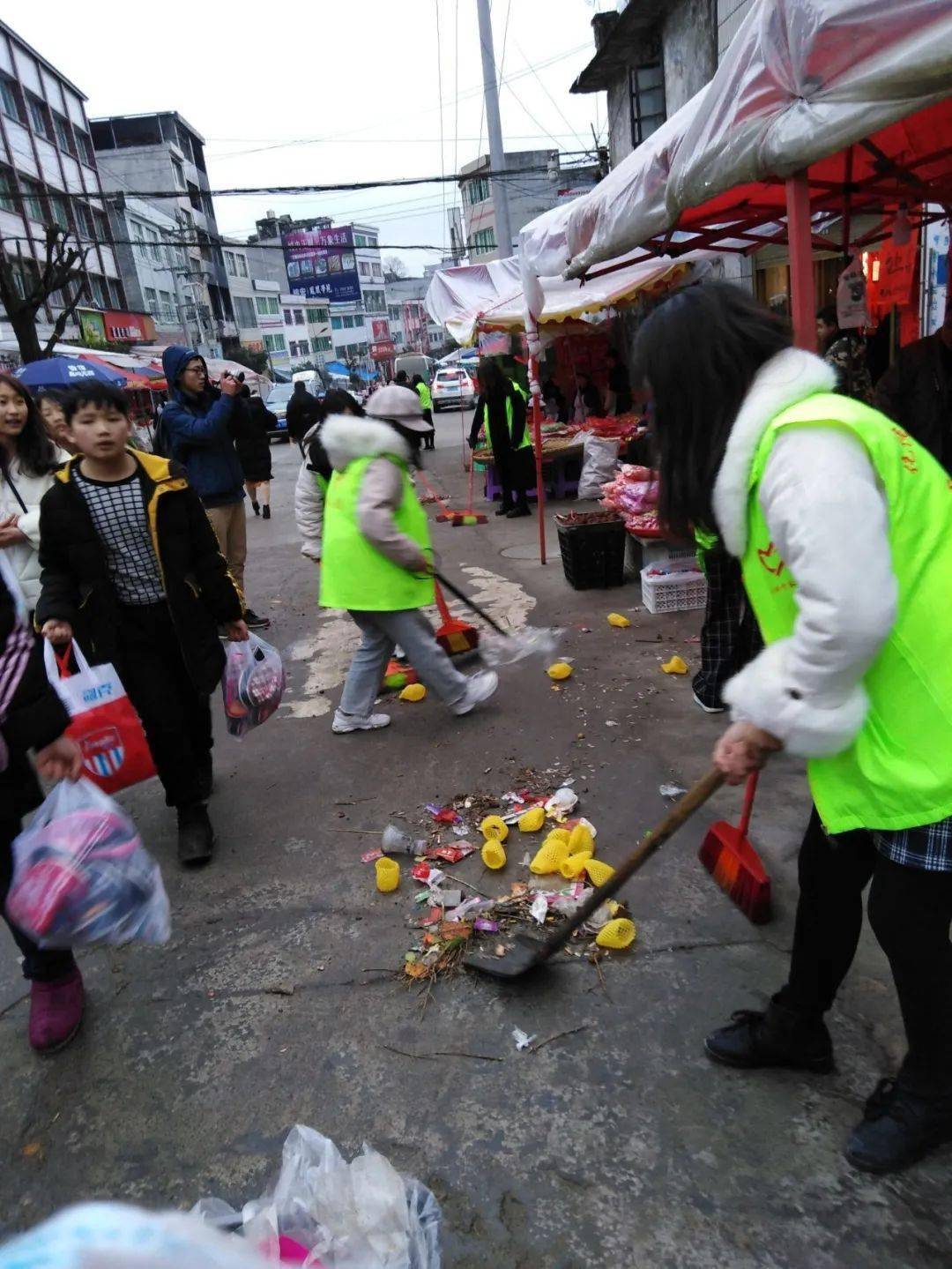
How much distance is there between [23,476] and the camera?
370cm

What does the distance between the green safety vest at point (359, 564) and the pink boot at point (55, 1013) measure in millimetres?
2144

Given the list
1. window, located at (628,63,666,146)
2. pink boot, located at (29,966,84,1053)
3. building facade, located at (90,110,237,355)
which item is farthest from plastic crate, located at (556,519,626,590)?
building facade, located at (90,110,237,355)

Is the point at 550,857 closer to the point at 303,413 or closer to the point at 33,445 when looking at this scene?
the point at 33,445

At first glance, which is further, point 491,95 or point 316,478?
point 491,95

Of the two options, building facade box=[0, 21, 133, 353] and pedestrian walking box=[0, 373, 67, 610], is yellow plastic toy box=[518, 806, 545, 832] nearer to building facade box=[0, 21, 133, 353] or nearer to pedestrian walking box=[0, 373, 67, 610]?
pedestrian walking box=[0, 373, 67, 610]

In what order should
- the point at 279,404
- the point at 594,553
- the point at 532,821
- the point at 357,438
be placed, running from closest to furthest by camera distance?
the point at 532,821 → the point at 357,438 → the point at 594,553 → the point at 279,404

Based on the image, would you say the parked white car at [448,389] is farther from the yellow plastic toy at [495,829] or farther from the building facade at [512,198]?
the yellow plastic toy at [495,829]

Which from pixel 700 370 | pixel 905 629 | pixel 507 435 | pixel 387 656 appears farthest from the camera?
pixel 507 435

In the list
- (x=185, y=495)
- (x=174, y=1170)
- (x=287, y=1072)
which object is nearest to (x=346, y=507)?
(x=185, y=495)

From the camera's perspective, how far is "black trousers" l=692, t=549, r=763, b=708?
2930mm

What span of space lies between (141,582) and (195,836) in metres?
1.13

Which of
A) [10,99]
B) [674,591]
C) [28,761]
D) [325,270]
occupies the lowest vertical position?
[674,591]

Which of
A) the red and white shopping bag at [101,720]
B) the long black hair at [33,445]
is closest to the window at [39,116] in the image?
the long black hair at [33,445]

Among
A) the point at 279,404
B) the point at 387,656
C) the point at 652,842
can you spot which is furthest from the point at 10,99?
the point at 652,842
